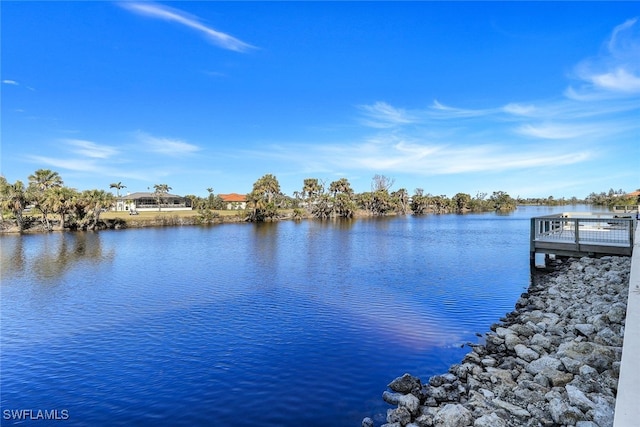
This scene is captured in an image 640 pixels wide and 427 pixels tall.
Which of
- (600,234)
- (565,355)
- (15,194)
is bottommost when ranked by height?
(565,355)

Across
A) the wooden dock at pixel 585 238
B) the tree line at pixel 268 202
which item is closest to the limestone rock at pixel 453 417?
the wooden dock at pixel 585 238

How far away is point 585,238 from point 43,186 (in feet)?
208

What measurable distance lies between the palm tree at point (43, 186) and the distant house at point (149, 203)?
37276mm

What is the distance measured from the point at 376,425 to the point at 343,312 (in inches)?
269

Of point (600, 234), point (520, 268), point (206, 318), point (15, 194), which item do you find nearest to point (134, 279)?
point (206, 318)

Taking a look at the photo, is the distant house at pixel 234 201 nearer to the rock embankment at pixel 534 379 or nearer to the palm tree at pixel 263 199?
the palm tree at pixel 263 199

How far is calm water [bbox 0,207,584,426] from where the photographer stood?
7.43 meters

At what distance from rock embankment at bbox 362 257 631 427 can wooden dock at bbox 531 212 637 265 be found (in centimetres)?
644

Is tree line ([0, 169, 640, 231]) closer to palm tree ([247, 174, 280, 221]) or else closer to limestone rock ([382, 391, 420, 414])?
palm tree ([247, 174, 280, 221])

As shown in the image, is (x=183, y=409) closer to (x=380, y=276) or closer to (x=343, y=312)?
(x=343, y=312)

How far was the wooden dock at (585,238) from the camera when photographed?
15867 millimetres

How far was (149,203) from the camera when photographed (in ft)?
315

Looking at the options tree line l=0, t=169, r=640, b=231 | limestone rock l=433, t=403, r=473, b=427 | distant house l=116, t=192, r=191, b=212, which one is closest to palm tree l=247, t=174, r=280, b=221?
tree line l=0, t=169, r=640, b=231

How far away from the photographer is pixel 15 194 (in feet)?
156
